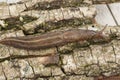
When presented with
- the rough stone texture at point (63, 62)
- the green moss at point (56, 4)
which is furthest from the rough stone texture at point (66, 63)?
the green moss at point (56, 4)

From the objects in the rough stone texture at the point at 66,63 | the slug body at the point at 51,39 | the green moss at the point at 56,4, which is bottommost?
the rough stone texture at the point at 66,63

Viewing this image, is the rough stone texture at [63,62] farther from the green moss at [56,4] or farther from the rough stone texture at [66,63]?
the green moss at [56,4]

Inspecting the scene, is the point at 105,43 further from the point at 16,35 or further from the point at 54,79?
the point at 16,35

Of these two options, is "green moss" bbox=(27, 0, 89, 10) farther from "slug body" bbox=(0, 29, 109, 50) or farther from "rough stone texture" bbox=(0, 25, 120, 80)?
"rough stone texture" bbox=(0, 25, 120, 80)

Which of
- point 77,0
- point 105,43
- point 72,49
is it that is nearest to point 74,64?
point 72,49

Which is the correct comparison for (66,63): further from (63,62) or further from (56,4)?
(56,4)

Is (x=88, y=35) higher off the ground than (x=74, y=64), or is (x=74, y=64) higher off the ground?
(x=88, y=35)

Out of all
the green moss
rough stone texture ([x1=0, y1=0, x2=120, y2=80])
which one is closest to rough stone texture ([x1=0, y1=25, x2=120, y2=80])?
rough stone texture ([x1=0, y1=0, x2=120, y2=80])

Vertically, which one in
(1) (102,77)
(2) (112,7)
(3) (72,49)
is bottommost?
(1) (102,77)
